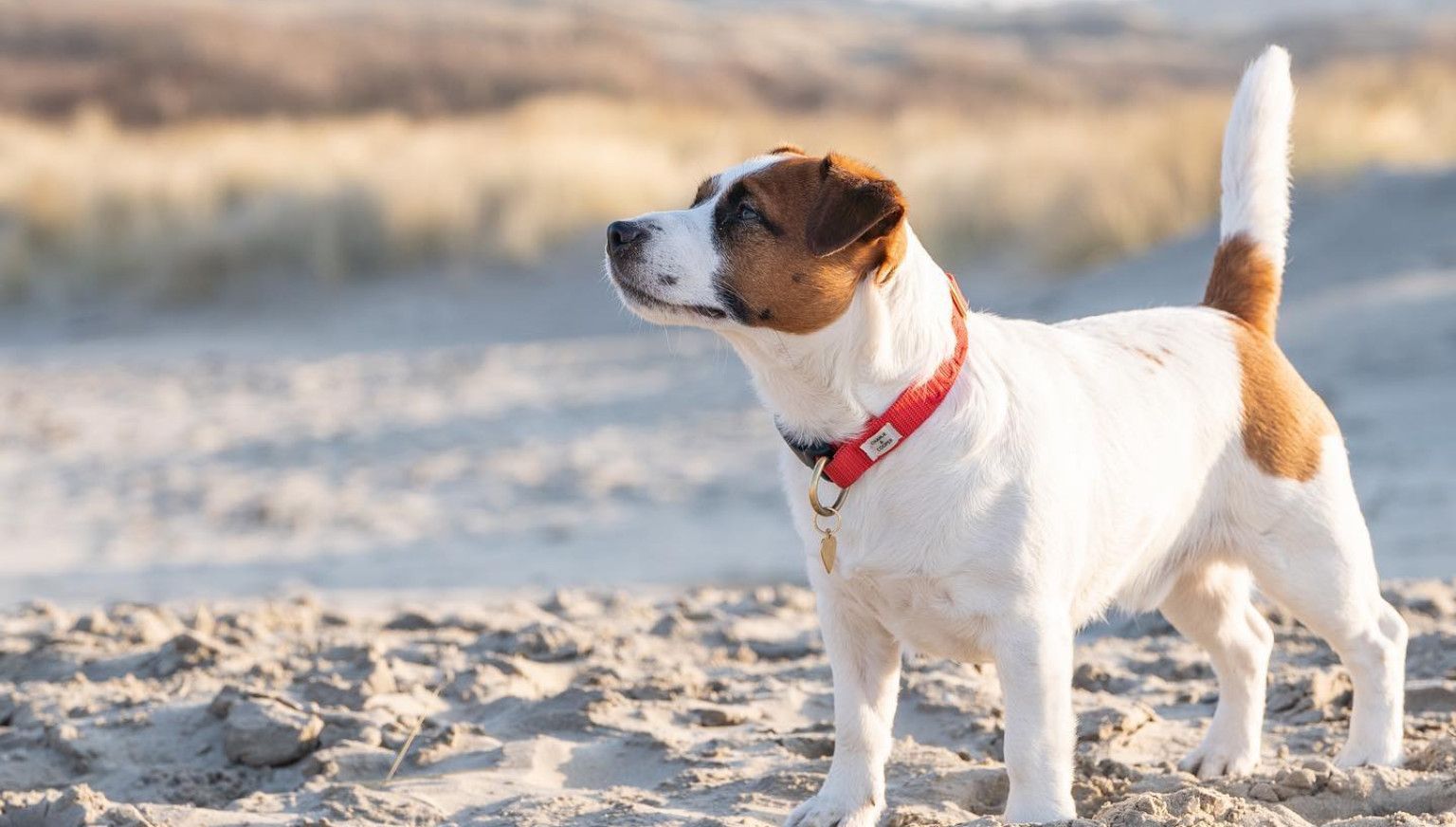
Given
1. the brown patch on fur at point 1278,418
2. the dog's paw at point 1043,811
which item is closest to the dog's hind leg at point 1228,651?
the brown patch on fur at point 1278,418

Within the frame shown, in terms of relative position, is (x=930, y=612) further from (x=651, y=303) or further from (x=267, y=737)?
(x=267, y=737)

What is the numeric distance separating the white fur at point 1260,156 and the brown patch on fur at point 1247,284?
0.03 m

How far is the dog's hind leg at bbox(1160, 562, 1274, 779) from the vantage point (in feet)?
13.9

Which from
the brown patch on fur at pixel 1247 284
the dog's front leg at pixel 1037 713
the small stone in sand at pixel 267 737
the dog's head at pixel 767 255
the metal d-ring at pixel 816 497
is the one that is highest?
the brown patch on fur at pixel 1247 284

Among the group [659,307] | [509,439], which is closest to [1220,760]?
[659,307]

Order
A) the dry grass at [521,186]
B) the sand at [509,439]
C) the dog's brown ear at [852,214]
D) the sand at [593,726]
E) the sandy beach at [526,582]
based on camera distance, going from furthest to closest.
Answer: the dry grass at [521,186] < the sand at [509,439] < the sandy beach at [526,582] < the sand at [593,726] < the dog's brown ear at [852,214]

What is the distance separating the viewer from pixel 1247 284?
441 centimetres

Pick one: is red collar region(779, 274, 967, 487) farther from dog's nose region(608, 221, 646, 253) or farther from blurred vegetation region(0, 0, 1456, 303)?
blurred vegetation region(0, 0, 1456, 303)

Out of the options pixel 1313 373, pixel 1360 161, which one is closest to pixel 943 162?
pixel 1360 161

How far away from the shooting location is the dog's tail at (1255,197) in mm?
4391

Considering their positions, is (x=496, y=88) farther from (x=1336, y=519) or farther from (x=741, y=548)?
(x=1336, y=519)

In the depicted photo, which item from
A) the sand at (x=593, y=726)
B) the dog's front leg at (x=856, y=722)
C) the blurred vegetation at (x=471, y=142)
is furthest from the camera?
the blurred vegetation at (x=471, y=142)

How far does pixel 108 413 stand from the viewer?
12.2 meters

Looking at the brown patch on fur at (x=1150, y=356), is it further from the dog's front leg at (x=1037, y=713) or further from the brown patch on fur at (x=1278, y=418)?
the dog's front leg at (x=1037, y=713)
